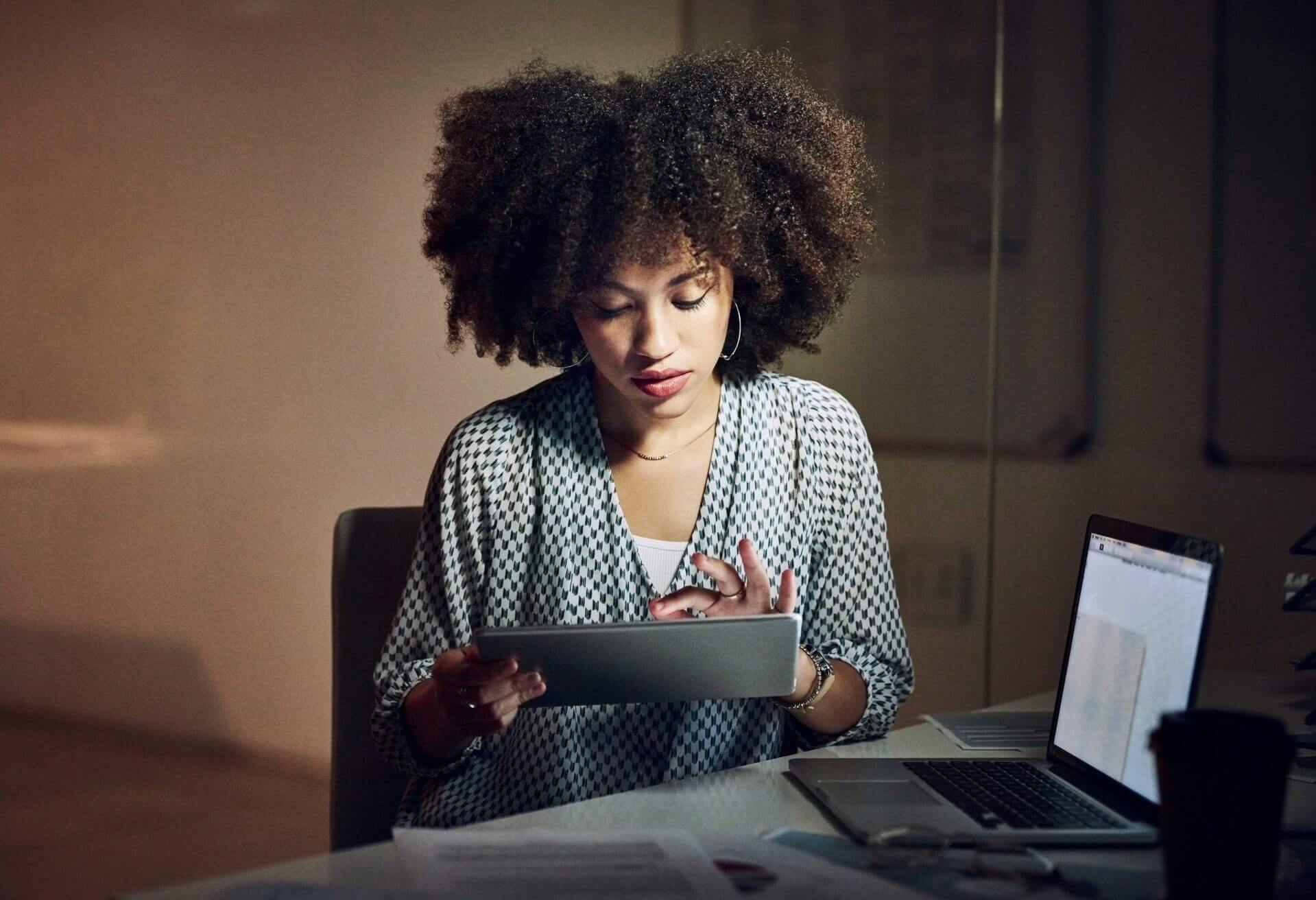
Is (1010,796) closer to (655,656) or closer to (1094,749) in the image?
(1094,749)

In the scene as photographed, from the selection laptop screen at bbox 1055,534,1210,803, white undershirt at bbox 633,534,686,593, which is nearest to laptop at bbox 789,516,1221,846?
laptop screen at bbox 1055,534,1210,803

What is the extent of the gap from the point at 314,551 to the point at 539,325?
209 cm

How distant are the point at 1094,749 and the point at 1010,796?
10cm

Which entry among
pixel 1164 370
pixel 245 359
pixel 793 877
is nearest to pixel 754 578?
pixel 793 877

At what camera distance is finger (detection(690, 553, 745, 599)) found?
1306 millimetres

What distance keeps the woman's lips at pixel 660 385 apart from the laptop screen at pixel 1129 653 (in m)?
0.48

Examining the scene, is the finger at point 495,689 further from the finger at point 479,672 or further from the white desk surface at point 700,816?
the white desk surface at point 700,816

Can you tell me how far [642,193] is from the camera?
152 cm

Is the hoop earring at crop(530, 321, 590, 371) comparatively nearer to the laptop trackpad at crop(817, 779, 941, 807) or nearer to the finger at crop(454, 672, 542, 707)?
the finger at crop(454, 672, 542, 707)

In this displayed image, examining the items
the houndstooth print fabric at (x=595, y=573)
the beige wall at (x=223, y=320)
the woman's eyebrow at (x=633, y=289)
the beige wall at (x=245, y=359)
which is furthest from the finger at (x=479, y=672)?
the beige wall at (x=223, y=320)

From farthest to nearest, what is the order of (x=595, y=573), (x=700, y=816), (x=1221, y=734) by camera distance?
(x=595, y=573)
(x=700, y=816)
(x=1221, y=734)

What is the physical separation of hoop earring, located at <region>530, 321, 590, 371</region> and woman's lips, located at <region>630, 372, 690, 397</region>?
0.23 metres

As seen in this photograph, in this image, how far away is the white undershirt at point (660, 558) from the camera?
1.59m

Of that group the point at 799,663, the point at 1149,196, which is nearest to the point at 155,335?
the point at 1149,196
